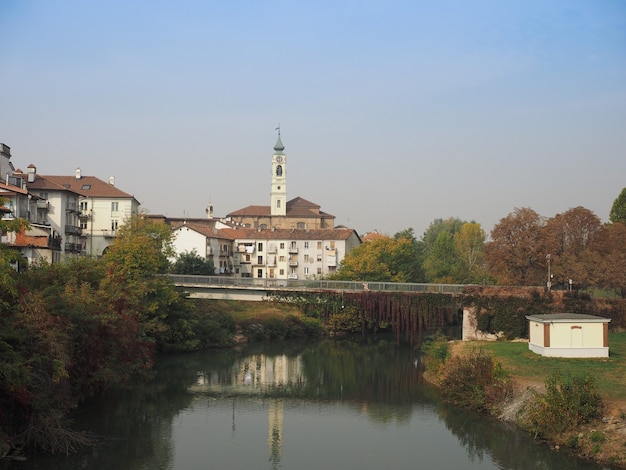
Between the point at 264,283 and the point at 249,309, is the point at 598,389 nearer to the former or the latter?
the point at 264,283

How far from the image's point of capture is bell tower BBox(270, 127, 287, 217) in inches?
4865

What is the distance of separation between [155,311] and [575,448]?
1230 inches

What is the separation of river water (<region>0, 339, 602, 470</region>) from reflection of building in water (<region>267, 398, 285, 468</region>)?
5 centimetres

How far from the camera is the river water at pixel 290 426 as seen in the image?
25781 mm

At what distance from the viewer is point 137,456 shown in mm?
26109

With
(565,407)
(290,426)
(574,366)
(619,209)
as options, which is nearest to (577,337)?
(574,366)

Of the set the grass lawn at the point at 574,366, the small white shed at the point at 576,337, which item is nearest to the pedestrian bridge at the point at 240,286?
the grass lawn at the point at 574,366

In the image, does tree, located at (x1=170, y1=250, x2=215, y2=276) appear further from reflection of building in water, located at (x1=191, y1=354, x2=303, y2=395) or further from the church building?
the church building

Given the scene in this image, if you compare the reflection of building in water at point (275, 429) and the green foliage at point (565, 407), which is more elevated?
the green foliage at point (565, 407)

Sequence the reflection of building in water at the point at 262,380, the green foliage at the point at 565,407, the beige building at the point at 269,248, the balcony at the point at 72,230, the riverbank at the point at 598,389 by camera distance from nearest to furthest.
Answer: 1. the riverbank at the point at 598,389
2. the green foliage at the point at 565,407
3. the reflection of building in water at the point at 262,380
4. the balcony at the point at 72,230
5. the beige building at the point at 269,248

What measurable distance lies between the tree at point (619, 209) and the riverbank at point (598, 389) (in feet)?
147

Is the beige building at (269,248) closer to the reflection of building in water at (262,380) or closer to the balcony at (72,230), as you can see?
the balcony at (72,230)

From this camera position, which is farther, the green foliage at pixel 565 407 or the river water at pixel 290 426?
the green foliage at pixel 565 407

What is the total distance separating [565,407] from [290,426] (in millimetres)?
11461
